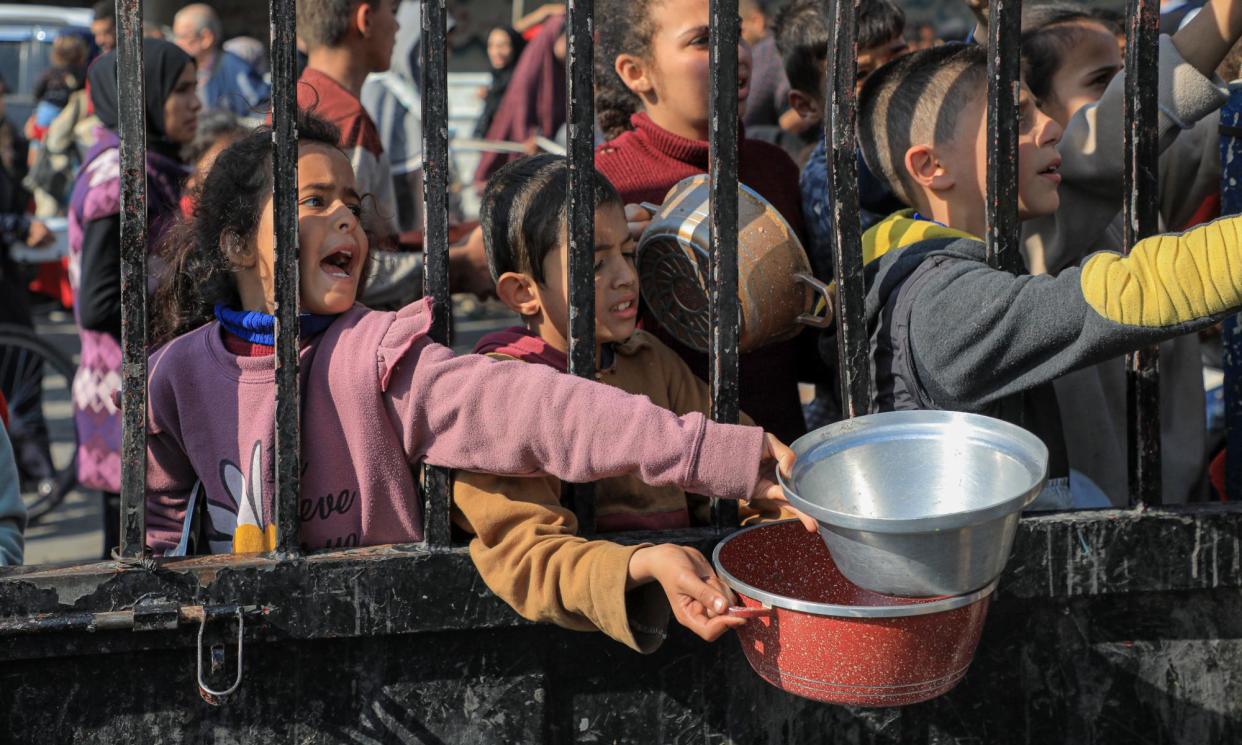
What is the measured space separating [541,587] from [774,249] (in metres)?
0.71

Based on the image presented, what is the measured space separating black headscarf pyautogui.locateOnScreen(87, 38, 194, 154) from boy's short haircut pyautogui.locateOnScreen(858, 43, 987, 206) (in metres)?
2.50

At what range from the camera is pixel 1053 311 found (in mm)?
1931

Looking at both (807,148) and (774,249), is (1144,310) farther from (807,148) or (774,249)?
(807,148)

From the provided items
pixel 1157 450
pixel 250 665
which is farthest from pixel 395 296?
pixel 1157 450

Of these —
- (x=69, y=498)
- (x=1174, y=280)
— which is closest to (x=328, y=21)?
(x=1174, y=280)

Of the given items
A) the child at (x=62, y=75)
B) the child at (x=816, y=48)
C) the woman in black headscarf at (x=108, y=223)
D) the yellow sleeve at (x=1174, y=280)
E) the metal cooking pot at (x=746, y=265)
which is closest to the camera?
the yellow sleeve at (x=1174, y=280)

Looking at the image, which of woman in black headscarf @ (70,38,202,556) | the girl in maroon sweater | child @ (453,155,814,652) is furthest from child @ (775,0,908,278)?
woman in black headscarf @ (70,38,202,556)

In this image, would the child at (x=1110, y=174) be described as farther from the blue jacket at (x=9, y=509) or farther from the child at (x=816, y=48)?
the blue jacket at (x=9, y=509)

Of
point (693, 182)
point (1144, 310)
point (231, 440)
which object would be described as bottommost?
point (231, 440)

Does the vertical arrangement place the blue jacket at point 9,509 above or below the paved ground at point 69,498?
above

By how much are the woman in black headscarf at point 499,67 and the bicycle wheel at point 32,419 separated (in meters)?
4.20

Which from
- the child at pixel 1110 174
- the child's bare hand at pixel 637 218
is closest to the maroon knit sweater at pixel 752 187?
the child's bare hand at pixel 637 218

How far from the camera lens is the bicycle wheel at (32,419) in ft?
20.1

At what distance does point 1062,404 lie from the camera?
259 centimetres
